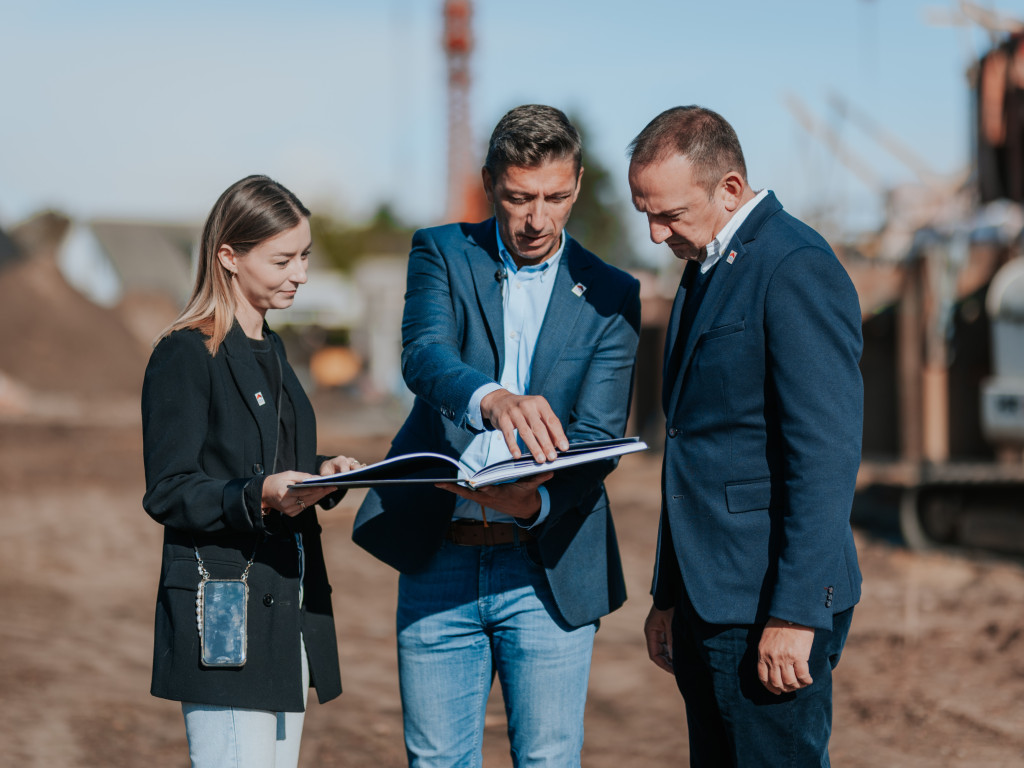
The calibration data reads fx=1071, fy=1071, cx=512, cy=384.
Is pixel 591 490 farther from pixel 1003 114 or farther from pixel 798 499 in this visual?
pixel 1003 114

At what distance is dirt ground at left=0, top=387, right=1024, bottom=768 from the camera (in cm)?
564

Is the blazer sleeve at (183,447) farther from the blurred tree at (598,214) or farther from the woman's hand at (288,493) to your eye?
the blurred tree at (598,214)

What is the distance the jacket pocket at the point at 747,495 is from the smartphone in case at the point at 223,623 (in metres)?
1.23

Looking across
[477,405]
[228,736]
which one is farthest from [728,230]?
[228,736]

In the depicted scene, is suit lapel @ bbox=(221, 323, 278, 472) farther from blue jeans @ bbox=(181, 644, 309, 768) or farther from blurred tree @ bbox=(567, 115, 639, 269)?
blurred tree @ bbox=(567, 115, 639, 269)

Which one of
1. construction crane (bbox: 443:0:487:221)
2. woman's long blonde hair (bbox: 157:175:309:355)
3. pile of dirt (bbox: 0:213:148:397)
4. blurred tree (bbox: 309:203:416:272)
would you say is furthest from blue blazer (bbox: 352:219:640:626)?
blurred tree (bbox: 309:203:416:272)

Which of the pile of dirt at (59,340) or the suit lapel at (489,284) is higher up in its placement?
the suit lapel at (489,284)

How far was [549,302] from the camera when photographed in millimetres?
2994

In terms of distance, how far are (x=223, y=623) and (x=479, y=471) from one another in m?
0.74

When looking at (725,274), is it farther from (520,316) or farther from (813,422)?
(520,316)

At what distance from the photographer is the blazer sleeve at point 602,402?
9.41ft

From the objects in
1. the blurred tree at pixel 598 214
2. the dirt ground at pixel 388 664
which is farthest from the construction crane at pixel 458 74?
the dirt ground at pixel 388 664

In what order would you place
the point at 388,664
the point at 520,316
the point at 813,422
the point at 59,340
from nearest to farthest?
the point at 813,422, the point at 520,316, the point at 388,664, the point at 59,340

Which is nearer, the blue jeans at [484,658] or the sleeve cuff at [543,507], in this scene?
the sleeve cuff at [543,507]
